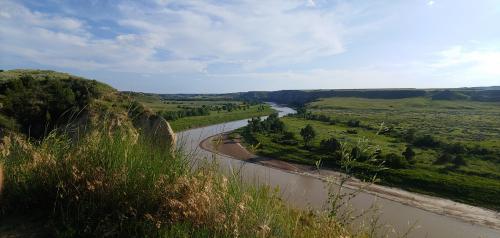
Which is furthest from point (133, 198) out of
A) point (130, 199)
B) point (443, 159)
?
point (443, 159)

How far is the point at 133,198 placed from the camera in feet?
16.4

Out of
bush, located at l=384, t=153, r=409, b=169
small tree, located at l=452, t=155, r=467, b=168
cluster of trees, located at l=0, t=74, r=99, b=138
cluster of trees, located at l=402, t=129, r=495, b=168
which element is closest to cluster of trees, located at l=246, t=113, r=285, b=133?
cluster of trees, located at l=402, t=129, r=495, b=168

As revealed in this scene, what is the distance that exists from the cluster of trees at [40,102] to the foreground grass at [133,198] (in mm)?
11048

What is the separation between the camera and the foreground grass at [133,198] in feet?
14.6

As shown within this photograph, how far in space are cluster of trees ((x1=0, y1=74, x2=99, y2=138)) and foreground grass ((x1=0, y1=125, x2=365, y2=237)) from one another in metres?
11.0

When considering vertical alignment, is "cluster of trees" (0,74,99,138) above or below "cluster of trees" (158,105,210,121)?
above

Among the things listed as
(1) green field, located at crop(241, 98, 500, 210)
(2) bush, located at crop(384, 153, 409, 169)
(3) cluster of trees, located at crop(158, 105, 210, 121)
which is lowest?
(1) green field, located at crop(241, 98, 500, 210)

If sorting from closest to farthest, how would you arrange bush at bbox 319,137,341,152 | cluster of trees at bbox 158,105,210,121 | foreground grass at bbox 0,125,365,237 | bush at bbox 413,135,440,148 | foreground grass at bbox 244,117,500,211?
1. foreground grass at bbox 0,125,365,237
2. foreground grass at bbox 244,117,500,211
3. bush at bbox 319,137,341,152
4. bush at bbox 413,135,440,148
5. cluster of trees at bbox 158,105,210,121

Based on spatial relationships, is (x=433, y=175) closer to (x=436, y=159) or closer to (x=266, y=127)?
(x=436, y=159)

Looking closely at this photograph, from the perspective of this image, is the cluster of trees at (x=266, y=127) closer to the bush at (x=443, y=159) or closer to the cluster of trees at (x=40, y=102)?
the bush at (x=443, y=159)

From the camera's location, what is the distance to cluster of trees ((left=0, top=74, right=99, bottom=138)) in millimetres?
16609

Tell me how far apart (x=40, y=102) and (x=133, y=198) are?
46.8ft

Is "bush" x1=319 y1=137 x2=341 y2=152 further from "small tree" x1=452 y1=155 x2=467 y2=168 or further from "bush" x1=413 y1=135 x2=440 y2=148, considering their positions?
"bush" x1=413 y1=135 x2=440 y2=148

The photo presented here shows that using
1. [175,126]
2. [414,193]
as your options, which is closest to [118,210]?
[414,193]
